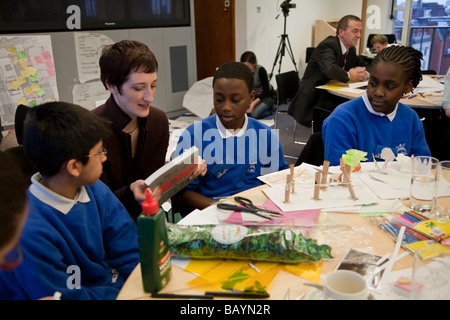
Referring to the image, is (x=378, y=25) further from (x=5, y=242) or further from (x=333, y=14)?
(x=5, y=242)

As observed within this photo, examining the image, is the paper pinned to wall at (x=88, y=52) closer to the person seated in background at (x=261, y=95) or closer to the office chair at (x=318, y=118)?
the office chair at (x=318, y=118)

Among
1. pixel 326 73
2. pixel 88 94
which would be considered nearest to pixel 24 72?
pixel 88 94

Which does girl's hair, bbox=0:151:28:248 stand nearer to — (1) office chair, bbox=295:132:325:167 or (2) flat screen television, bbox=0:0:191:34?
(1) office chair, bbox=295:132:325:167

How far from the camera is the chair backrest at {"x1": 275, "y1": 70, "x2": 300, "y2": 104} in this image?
379 cm

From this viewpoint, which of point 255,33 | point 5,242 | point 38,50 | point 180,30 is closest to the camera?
point 5,242

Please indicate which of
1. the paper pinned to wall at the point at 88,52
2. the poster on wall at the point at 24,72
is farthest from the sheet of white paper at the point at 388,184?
the paper pinned to wall at the point at 88,52

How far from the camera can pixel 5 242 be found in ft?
2.30

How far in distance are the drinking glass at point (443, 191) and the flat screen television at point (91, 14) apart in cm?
292

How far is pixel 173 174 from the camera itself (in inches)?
49.5

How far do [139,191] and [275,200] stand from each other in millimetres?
465

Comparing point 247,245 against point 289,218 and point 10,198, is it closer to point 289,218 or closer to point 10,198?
point 289,218

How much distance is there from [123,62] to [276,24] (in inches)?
203

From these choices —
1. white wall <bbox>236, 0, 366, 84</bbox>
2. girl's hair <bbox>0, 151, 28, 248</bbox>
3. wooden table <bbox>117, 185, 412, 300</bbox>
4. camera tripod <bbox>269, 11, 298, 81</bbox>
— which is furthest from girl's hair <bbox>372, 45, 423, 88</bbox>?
camera tripod <bbox>269, 11, 298, 81</bbox>
